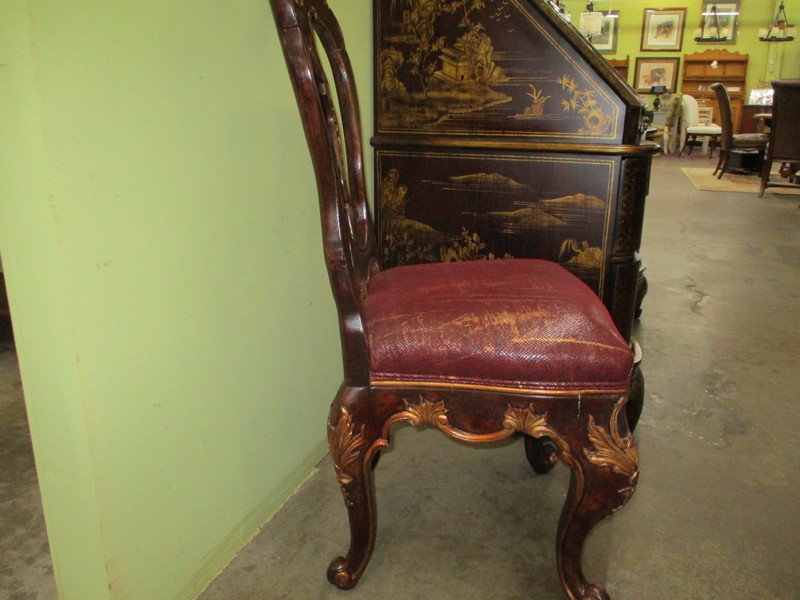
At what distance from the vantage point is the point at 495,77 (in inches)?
58.6

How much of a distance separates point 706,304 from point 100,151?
2776 mm

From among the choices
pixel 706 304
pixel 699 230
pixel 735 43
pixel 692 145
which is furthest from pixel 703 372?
pixel 735 43

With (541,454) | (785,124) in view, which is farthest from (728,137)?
(541,454)

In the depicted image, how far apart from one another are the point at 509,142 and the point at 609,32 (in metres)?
11.6

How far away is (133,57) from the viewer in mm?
891

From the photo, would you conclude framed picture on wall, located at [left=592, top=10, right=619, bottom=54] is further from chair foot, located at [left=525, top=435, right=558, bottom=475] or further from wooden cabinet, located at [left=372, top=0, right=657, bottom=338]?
chair foot, located at [left=525, top=435, right=558, bottom=475]

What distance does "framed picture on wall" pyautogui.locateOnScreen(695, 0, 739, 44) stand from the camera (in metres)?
11.0

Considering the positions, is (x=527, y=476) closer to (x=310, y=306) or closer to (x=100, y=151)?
(x=310, y=306)

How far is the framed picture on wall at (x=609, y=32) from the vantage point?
1152cm

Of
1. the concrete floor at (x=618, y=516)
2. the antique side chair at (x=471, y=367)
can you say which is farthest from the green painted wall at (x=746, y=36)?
the antique side chair at (x=471, y=367)

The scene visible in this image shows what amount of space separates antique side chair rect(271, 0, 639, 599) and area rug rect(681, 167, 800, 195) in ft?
19.7

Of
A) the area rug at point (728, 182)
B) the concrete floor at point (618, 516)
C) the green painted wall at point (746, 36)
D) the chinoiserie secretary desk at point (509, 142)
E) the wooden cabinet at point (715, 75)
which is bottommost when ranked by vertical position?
the concrete floor at point (618, 516)

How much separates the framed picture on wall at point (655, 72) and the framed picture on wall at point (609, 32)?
1.73 ft

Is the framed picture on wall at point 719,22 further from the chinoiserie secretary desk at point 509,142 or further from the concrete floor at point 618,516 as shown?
the chinoiserie secretary desk at point 509,142
